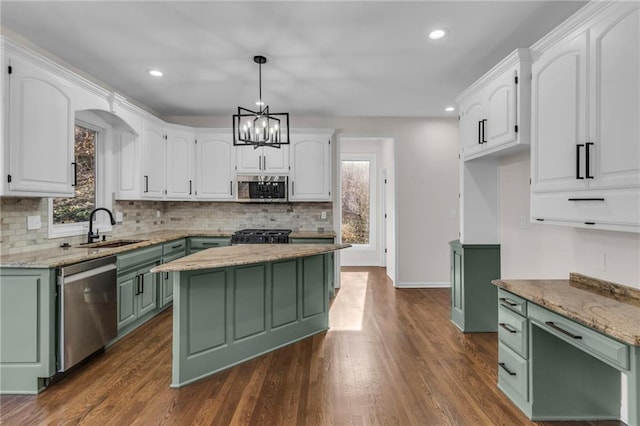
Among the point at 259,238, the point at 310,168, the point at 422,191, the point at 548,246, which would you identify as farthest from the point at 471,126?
the point at 259,238

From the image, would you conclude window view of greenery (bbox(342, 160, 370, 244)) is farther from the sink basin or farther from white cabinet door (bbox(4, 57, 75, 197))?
white cabinet door (bbox(4, 57, 75, 197))

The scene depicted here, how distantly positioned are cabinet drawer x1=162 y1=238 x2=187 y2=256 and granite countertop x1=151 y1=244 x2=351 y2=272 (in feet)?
4.67

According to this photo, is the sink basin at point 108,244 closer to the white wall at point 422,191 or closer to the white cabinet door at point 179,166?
the white cabinet door at point 179,166

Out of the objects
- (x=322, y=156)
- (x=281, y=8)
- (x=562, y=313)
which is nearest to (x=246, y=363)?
(x=562, y=313)

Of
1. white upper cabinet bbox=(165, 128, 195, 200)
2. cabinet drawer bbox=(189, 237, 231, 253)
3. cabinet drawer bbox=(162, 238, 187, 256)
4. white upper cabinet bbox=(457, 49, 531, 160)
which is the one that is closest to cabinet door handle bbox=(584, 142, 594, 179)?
white upper cabinet bbox=(457, 49, 531, 160)

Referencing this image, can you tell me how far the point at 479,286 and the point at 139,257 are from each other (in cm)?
369

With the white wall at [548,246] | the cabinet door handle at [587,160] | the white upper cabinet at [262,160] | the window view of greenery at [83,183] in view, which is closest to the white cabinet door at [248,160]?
the white upper cabinet at [262,160]

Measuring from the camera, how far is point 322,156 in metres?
4.99

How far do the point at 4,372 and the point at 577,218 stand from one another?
159 inches

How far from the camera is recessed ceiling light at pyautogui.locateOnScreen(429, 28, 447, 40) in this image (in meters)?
2.71

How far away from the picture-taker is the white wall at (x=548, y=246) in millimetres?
2051

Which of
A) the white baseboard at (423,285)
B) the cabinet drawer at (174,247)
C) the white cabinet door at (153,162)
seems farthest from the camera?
the white baseboard at (423,285)

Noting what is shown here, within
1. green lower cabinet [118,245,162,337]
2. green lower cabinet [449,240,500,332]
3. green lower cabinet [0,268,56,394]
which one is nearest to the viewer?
green lower cabinet [0,268,56,394]

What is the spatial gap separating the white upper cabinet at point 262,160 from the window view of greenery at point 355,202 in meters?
2.55
